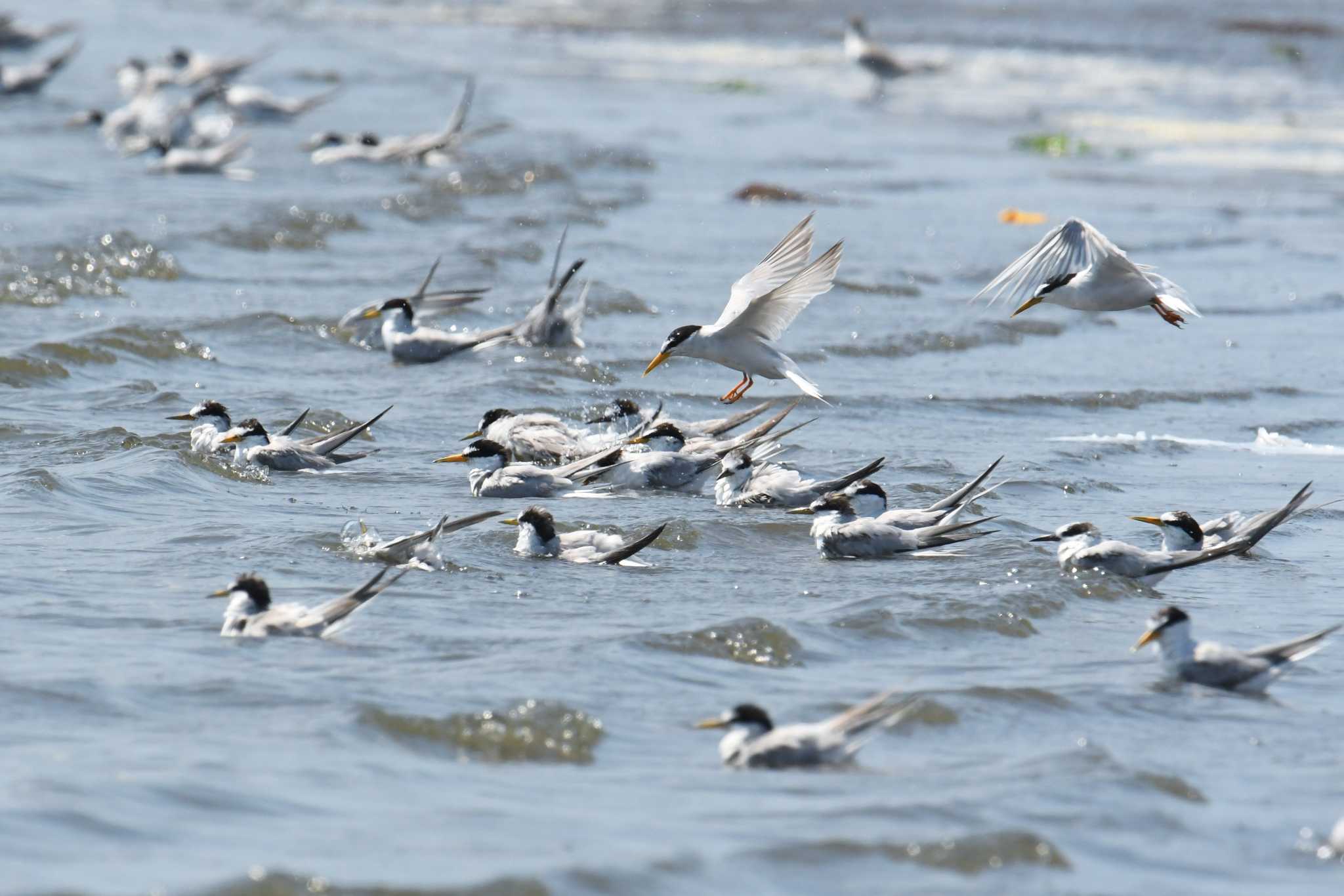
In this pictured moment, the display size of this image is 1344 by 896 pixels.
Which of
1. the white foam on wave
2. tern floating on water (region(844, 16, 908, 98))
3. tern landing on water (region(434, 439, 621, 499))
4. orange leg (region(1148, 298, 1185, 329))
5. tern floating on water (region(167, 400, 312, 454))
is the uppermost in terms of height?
orange leg (region(1148, 298, 1185, 329))

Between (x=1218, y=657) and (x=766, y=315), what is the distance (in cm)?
388

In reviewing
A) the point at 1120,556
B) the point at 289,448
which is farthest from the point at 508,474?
the point at 1120,556

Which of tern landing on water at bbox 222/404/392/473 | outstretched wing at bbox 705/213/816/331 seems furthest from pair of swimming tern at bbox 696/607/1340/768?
tern landing on water at bbox 222/404/392/473

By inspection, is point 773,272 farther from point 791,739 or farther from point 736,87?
point 736,87

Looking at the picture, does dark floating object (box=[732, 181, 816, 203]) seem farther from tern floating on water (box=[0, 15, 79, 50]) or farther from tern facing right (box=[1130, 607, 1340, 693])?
tern floating on water (box=[0, 15, 79, 50])

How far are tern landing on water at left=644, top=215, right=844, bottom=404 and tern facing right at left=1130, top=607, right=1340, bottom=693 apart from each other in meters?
3.16

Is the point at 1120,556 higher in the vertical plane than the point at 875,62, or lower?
higher

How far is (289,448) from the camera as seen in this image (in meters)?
9.62

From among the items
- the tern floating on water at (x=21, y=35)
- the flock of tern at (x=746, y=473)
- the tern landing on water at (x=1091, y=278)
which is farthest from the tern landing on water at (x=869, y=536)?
the tern floating on water at (x=21, y=35)

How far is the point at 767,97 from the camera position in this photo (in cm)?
3244

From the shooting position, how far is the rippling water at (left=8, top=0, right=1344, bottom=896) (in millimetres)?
5320

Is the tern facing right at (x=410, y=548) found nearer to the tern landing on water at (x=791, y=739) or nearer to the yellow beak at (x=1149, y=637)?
the tern landing on water at (x=791, y=739)

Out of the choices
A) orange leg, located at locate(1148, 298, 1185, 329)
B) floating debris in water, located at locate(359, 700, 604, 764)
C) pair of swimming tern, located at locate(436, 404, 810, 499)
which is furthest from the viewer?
orange leg, located at locate(1148, 298, 1185, 329)

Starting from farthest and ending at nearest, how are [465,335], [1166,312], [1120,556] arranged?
[465,335], [1166,312], [1120,556]
